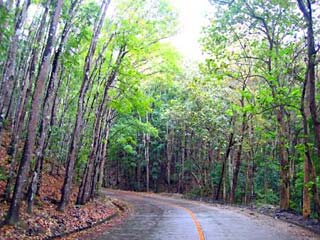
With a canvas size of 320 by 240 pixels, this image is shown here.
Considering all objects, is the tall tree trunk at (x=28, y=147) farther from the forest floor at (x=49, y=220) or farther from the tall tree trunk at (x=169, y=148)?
the tall tree trunk at (x=169, y=148)

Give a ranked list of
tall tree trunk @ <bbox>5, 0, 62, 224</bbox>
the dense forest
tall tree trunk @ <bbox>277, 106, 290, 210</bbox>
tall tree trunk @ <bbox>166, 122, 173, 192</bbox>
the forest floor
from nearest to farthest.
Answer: the forest floor
tall tree trunk @ <bbox>5, 0, 62, 224</bbox>
the dense forest
tall tree trunk @ <bbox>277, 106, 290, 210</bbox>
tall tree trunk @ <bbox>166, 122, 173, 192</bbox>

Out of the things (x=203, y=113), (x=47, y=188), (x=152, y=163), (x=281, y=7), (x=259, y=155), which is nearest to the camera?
(x=281, y=7)

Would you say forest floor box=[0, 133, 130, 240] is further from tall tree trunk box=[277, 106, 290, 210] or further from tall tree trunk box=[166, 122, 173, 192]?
tall tree trunk box=[166, 122, 173, 192]

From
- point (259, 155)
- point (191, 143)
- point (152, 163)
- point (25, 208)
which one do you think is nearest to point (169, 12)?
point (25, 208)

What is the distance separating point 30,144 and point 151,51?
1376cm

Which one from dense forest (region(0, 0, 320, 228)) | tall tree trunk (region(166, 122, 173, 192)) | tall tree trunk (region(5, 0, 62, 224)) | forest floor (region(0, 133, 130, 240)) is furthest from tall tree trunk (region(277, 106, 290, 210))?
tall tree trunk (region(166, 122, 173, 192))

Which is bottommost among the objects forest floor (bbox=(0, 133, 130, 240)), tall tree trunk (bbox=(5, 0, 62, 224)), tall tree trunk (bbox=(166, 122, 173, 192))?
forest floor (bbox=(0, 133, 130, 240))

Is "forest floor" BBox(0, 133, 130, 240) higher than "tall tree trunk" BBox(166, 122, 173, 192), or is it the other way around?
"tall tree trunk" BBox(166, 122, 173, 192)

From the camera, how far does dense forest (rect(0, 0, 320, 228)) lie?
42.7 feet

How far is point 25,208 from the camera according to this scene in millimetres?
13594

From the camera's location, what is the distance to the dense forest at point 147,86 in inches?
513

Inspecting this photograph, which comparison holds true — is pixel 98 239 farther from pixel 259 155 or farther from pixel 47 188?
pixel 259 155

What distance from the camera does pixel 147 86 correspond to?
41.9 m

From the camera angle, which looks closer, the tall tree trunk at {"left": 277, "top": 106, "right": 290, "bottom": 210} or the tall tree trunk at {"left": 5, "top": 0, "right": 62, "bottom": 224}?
the tall tree trunk at {"left": 5, "top": 0, "right": 62, "bottom": 224}
